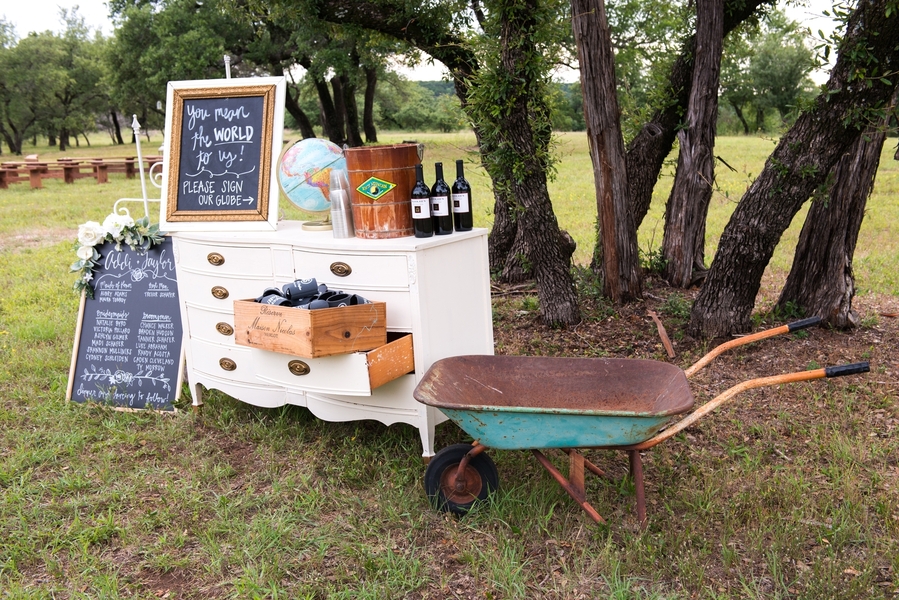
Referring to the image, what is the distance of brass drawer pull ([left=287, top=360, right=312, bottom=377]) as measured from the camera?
365cm

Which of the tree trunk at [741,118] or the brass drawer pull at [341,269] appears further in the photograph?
the tree trunk at [741,118]

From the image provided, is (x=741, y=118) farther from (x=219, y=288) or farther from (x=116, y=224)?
(x=219, y=288)

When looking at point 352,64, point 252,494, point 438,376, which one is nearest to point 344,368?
point 438,376

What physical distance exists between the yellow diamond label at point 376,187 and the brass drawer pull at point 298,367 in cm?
89

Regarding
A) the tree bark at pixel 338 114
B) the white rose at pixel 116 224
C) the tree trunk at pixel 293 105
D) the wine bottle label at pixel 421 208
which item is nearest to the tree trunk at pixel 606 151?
the wine bottle label at pixel 421 208

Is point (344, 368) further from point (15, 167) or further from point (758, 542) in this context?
point (15, 167)

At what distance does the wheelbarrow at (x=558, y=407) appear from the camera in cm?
291

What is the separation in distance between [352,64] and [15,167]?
30.3 ft

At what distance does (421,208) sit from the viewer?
3670 millimetres

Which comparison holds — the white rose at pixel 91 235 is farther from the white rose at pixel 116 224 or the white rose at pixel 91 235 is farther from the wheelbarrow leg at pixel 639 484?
the wheelbarrow leg at pixel 639 484

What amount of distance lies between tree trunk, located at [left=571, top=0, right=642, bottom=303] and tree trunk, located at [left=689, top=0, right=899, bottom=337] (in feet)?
2.46

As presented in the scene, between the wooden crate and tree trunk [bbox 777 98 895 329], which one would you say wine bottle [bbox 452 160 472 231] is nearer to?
the wooden crate

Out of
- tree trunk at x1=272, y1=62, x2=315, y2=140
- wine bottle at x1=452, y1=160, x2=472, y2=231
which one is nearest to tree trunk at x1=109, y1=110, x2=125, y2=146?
tree trunk at x1=272, y1=62, x2=315, y2=140

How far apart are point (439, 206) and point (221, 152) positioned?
62.5 inches
